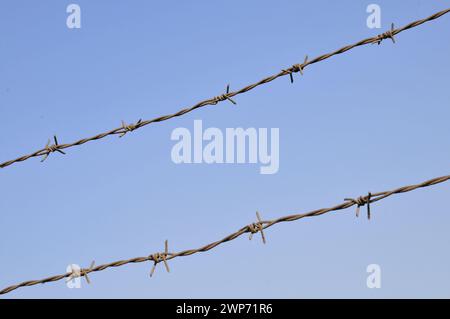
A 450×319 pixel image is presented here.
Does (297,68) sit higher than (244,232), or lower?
higher

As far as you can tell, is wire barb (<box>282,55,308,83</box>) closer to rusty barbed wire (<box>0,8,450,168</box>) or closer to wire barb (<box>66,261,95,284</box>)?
rusty barbed wire (<box>0,8,450,168</box>)

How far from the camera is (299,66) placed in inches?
128

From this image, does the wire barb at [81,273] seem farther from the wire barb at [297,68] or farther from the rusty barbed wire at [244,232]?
the wire barb at [297,68]

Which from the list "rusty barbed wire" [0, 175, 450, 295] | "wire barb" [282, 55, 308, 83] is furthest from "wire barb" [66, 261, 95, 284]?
"wire barb" [282, 55, 308, 83]

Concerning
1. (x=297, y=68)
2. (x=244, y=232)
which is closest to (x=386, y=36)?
(x=297, y=68)

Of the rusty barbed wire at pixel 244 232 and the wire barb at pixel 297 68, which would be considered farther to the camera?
the wire barb at pixel 297 68

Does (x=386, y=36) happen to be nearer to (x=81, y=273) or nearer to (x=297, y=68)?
(x=297, y=68)

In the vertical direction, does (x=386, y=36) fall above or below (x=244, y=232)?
above

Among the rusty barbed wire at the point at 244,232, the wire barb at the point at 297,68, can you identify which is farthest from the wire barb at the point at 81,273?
the wire barb at the point at 297,68

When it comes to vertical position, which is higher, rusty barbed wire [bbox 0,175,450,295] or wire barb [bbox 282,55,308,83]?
wire barb [bbox 282,55,308,83]
